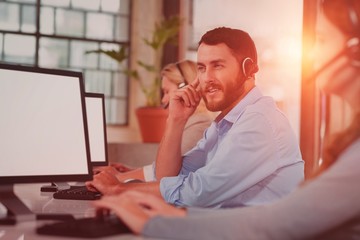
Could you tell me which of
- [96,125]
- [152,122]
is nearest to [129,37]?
[152,122]

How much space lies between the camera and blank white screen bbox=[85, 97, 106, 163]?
2359mm

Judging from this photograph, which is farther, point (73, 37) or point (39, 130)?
point (73, 37)

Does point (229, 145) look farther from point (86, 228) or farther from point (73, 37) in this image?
point (73, 37)

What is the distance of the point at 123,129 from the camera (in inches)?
239

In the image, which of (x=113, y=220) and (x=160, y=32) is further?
(x=160, y=32)

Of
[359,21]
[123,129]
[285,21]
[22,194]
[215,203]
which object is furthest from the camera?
[123,129]

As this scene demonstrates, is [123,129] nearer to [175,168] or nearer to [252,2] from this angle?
[252,2]

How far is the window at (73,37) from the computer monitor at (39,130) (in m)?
4.21

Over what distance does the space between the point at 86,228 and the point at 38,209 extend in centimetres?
51

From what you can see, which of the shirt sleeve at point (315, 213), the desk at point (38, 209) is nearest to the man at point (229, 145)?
the desk at point (38, 209)

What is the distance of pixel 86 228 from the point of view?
109cm

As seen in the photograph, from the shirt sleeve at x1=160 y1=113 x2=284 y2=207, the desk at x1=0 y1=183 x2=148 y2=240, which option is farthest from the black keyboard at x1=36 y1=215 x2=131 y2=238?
the shirt sleeve at x1=160 y1=113 x2=284 y2=207

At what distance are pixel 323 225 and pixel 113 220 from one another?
18.7 inches

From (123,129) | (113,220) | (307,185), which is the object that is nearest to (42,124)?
(113,220)
